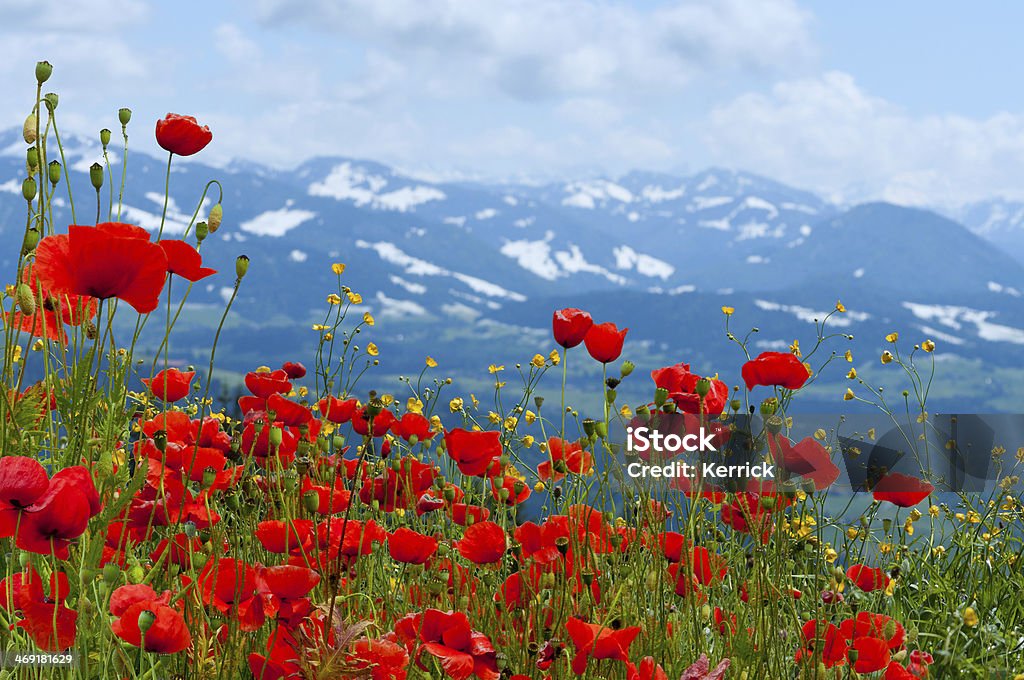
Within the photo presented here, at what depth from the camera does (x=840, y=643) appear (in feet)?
6.88

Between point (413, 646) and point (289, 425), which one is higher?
point (289, 425)

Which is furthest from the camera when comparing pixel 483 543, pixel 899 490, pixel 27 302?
pixel 899 490

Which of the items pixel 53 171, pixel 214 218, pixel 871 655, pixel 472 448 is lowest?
pixel 871 655

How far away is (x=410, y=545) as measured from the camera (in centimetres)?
199

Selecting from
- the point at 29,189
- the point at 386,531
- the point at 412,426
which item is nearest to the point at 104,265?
the point at 29,189

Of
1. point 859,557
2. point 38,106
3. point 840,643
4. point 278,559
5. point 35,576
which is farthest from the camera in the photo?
point 859,557

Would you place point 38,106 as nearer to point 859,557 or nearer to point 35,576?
point 35,576

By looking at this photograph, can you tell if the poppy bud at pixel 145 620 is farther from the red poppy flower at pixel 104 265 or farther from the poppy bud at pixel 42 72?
the poppy bud at pixel 42 72

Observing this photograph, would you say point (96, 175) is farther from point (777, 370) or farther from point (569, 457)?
point (777, 370)

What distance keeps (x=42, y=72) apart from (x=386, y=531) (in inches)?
53.8

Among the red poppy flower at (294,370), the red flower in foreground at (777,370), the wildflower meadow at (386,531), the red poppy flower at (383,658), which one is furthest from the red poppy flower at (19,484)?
the red flower in foreground at (777,370)

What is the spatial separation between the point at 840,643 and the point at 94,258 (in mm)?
1692

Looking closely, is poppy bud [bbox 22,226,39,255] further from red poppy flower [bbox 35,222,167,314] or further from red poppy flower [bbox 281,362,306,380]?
red poppy flower [bbox 281,362,306,380]

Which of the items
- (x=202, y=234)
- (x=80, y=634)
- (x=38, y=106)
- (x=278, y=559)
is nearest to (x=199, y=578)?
(x=80, y=634)
